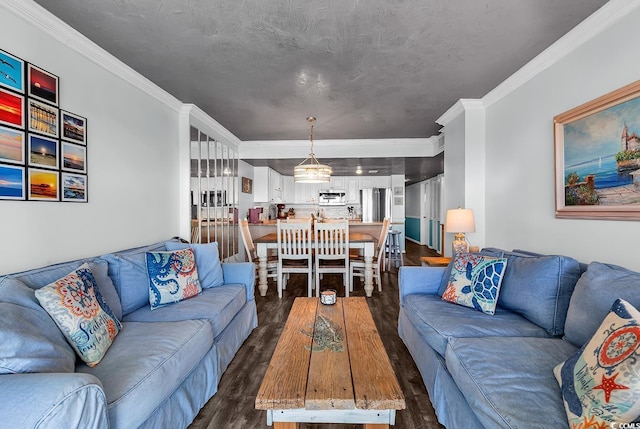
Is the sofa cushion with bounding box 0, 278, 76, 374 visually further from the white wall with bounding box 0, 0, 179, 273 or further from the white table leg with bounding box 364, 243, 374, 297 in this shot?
the white table leg with bounding box 364, 243, 374, 297

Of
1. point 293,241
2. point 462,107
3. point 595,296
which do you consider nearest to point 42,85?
point 293,241

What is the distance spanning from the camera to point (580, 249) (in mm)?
2156

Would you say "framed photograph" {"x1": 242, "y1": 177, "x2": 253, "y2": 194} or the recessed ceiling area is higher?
the recessed ceiling area

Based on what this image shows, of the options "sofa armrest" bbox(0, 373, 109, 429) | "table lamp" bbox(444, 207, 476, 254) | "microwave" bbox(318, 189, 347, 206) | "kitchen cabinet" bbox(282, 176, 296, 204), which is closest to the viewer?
"sofa armrest" bbox(0, 373, 109, 429)

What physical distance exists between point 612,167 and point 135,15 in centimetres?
313

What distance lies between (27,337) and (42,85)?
1.64 m

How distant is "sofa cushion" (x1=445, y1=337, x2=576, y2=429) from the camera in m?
1.05

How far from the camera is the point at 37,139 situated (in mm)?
1877

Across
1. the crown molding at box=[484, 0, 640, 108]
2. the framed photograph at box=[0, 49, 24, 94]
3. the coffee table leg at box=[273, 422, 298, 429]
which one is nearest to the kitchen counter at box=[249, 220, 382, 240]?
the crown molding at box=[484, 0, 640, 108]

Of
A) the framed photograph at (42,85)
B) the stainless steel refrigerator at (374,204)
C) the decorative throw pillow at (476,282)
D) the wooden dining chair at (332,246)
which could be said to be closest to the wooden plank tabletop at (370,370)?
the decorative throw pillow at (476,282)

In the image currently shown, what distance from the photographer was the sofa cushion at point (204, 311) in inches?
77.7

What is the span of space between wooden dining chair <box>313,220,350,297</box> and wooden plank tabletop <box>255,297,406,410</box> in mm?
1839

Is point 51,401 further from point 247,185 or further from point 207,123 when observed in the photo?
point 247,185

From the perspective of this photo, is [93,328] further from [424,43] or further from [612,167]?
[612,167]
